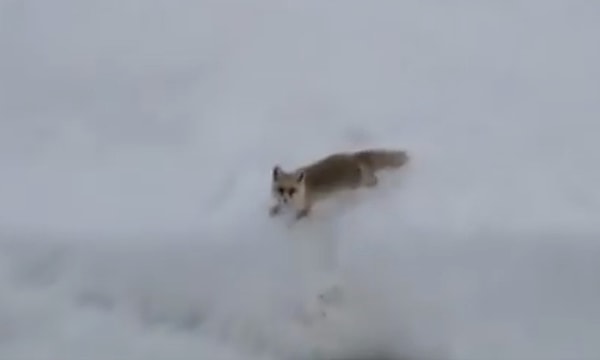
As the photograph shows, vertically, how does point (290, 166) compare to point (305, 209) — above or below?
above

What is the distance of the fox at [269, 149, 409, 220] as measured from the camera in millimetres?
2127

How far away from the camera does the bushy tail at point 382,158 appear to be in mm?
2246

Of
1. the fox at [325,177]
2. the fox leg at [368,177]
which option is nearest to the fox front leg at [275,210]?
the fox at [325,177]

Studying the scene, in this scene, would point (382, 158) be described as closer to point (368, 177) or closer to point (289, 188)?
point (368, 177)

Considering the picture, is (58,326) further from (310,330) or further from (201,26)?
(201,26)

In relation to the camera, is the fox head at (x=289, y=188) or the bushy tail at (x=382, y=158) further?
the bushy tail at (x=382, y=158)

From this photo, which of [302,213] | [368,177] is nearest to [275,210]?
[302,213]

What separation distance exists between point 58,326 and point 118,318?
0.37 ft

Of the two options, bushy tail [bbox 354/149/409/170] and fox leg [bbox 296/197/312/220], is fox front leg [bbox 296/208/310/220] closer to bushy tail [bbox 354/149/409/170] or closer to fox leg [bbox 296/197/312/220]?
fox leg [bbox 296/197/312/220]

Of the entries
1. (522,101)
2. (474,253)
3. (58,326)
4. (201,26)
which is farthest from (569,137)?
(58,326)

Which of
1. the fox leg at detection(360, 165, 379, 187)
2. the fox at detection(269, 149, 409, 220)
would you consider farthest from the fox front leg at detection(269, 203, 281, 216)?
the fox leg at detection(360, 165, 379, 187)

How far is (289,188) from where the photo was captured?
83.4 inches

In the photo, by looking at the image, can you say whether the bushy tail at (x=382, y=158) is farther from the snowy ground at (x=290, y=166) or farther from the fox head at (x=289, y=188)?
the fox head at (x=289, y=188)

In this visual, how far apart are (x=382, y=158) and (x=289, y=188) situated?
246 mm
